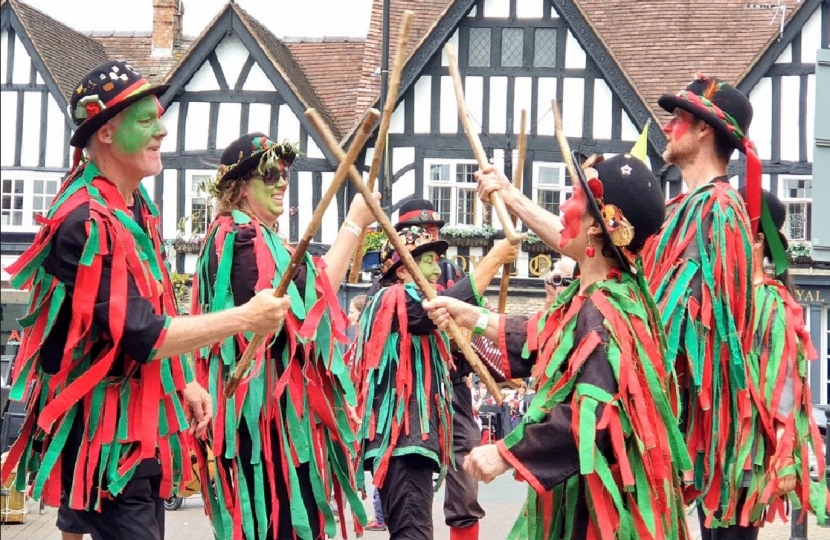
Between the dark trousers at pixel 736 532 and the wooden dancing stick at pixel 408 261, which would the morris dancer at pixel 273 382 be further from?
the dark trousers at pixel 736 532

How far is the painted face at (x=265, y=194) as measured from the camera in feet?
18.9

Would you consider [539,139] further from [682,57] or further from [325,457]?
[325,457]

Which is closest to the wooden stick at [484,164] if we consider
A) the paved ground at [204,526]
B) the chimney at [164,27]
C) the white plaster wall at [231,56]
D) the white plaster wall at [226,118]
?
the paved ground at [204,526]

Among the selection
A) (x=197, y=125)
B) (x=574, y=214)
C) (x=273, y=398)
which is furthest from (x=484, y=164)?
(x=197, y=125)

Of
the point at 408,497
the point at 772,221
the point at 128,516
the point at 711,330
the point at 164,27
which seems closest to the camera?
the point at 128,516

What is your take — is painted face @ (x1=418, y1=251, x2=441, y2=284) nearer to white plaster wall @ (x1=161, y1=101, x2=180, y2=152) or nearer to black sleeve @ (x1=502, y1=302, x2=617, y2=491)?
black sleeve @ (x1=502, y1=302, x2=617, y2=491)

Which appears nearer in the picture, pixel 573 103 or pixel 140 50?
pixel 573 103

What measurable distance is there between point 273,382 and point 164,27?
2719 cm

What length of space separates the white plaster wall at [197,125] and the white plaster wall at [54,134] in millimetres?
2733

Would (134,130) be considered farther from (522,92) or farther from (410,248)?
(522,92)

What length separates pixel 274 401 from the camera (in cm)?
546

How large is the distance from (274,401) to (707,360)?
5.75 feet

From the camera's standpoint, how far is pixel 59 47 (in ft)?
95.3

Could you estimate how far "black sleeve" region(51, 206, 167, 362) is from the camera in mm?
4531
